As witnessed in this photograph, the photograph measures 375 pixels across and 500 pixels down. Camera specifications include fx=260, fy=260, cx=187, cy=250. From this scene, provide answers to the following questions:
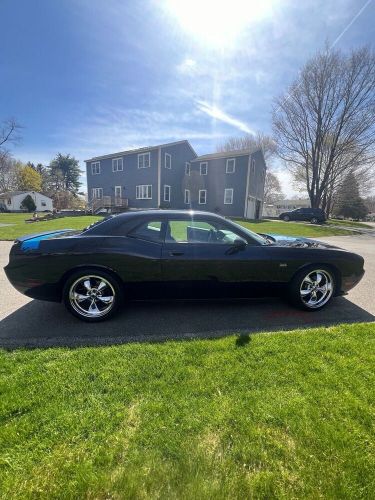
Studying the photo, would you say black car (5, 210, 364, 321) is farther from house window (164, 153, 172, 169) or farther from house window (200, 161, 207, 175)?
house window (200, 161, 207, 175)

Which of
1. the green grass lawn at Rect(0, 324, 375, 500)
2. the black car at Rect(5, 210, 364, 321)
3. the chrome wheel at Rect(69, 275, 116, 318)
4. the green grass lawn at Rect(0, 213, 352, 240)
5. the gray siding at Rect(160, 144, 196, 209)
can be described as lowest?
the green grass lawn at Rect(0, 213, 352, 240)

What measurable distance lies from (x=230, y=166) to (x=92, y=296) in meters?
26.6

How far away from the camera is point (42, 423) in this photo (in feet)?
6.08

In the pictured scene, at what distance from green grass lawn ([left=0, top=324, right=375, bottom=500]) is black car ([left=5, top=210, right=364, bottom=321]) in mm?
905

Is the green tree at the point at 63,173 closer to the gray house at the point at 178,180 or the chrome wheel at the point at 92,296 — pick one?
the gray house at the point at 178,180

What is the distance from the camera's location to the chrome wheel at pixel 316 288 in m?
3.93

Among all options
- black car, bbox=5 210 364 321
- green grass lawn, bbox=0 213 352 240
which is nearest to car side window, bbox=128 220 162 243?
black car, bbox=5 210 364 321

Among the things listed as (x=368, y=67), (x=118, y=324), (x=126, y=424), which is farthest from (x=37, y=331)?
(x=368, y=67)

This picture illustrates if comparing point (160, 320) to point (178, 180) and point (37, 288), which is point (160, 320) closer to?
point (37, 288)

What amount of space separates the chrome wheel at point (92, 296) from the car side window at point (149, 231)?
2.45 ft

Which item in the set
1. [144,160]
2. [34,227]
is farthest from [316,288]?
→ [144,160]

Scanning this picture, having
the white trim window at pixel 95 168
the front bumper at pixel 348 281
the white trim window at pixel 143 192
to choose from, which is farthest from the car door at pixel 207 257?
the white trim window at pixel 95 168

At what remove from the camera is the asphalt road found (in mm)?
3145

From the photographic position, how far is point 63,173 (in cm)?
6575
